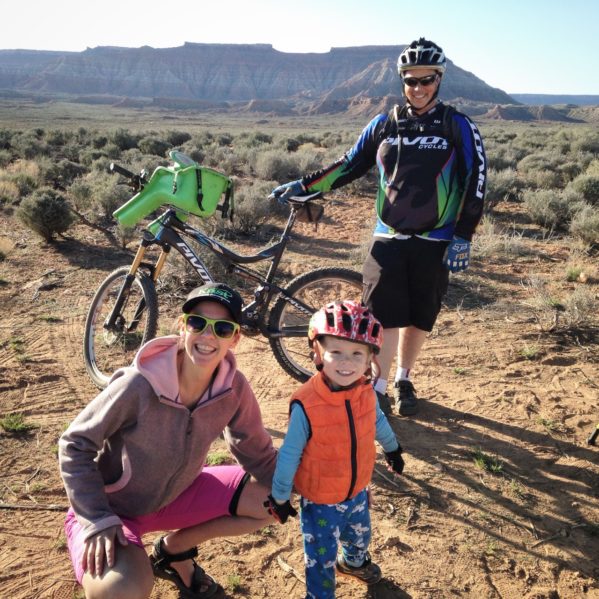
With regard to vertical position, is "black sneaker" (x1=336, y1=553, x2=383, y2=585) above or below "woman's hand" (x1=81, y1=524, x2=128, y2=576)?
below

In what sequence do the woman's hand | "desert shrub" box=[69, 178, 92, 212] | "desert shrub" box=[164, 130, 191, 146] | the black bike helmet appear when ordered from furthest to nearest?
"desert shrub" box=[164, 130, 191, 146], "desert shrub" box=[69, 178, 92, 212], the black bike helmet, the woman's hand

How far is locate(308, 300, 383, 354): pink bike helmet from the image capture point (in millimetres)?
2137

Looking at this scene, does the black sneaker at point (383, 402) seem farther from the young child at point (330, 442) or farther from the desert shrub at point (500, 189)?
the desert shrub at point (500, 189)

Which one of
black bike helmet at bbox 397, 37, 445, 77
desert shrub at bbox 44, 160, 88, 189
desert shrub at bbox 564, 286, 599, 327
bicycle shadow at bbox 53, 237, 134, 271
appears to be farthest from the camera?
desert shrub at bbox 44, 160, 88, 189

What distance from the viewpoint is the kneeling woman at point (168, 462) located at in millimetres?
1971

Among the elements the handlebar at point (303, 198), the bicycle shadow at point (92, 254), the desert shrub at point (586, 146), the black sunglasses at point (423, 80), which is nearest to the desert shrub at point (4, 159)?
the bicycle shadow at point (92, 254)

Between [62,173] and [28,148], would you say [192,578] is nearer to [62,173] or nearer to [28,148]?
[62,173]

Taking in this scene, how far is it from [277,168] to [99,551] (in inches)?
501

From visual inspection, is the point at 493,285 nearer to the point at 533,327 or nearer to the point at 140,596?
the point at 533,327

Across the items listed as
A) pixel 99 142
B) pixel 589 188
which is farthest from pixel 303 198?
pixel 99 142

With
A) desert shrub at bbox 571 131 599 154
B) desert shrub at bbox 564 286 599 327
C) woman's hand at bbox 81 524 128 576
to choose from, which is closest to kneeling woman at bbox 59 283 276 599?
woman's hand at bbox 81 524 128 576

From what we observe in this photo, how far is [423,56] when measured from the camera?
10.3 ft

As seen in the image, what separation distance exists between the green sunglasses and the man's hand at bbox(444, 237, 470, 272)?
1761 mm

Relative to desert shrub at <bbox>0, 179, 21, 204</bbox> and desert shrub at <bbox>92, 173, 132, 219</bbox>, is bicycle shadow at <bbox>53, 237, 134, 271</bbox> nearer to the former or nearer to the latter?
desert shrub at <bbox>92, 173, 132, 219</bbox>
